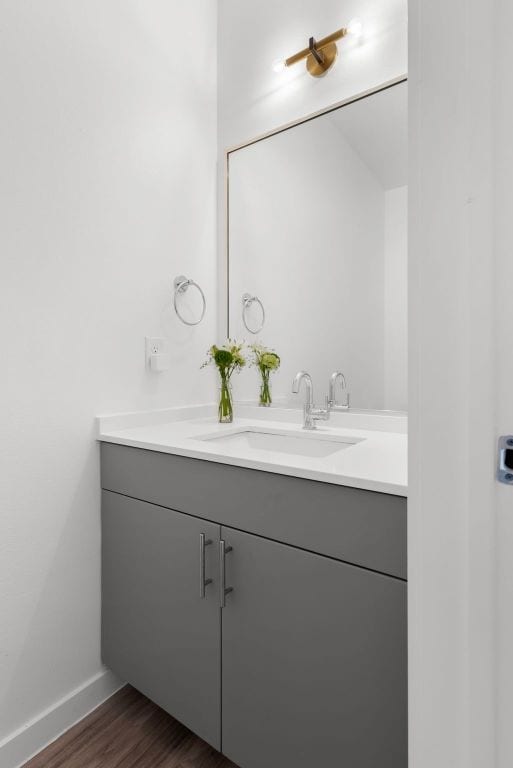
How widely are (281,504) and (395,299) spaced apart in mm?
802

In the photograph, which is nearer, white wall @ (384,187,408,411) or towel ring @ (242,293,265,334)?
white wall @ (384,187,408,411)

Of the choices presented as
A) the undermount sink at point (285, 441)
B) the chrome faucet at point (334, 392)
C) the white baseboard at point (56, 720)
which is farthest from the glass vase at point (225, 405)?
the white baseboard at point (56, 720)

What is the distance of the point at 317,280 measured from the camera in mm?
1671

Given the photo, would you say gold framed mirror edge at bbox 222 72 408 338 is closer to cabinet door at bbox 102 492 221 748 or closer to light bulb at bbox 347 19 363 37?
light bulb at bbox 347 19 363 37

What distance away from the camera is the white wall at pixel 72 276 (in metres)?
1.24

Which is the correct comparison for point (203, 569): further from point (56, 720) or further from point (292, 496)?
point (56, 720)

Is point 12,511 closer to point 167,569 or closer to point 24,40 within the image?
point 167,569

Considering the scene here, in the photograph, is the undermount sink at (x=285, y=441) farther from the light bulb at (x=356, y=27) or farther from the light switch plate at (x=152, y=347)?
the light bulb at (x=356, y=27)

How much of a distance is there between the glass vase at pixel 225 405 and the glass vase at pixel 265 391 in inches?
5.9

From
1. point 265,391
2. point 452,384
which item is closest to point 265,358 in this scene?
point 265,391

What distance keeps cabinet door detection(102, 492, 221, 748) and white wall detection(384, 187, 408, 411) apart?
75 cm

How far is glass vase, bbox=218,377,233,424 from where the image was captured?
1742 mm

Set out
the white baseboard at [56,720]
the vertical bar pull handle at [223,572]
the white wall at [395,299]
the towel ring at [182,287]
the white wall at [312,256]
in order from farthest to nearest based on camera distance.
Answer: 1. the towel ring at [182,287]
2. the white wall at [312,256]
3. the white wall at [395,299]
4. the white baseboard at [56,720]
5. the vertical bar pull handle at [223,572]

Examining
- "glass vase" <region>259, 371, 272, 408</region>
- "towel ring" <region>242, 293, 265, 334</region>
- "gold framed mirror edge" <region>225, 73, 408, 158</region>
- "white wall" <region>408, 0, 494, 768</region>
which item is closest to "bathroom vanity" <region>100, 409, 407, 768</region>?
"white wall" <region>408, 0, 494, 768</region>
